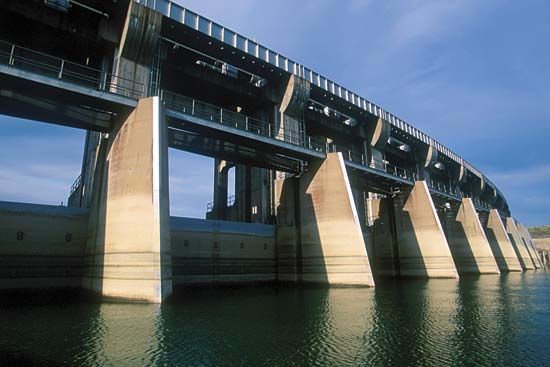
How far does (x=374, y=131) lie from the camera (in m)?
40.1

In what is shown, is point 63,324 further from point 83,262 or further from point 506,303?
point 506,303

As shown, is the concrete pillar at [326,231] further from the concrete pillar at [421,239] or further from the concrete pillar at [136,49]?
the concrete pillar at [136,49]

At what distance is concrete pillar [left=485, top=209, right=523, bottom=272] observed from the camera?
176 ft

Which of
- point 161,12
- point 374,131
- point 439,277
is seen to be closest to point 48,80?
point 161,12

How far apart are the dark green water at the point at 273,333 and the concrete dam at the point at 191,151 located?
348 cm

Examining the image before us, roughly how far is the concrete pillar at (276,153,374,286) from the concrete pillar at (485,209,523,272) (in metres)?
39.5

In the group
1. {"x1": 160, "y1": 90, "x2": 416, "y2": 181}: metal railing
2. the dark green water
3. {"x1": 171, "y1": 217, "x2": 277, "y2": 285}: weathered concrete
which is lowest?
the dark green water

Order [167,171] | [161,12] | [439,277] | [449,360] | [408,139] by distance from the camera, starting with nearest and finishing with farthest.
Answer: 1. [449,360]
2. [167,171]
3. [161,12]
4. [439,277]
5. [408,139]

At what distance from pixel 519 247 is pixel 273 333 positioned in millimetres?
68325

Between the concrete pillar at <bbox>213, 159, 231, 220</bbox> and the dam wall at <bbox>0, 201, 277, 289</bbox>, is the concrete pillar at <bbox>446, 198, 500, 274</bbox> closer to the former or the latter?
the concrete pillar at <bbox>213, 159, 231, 220</bbox>

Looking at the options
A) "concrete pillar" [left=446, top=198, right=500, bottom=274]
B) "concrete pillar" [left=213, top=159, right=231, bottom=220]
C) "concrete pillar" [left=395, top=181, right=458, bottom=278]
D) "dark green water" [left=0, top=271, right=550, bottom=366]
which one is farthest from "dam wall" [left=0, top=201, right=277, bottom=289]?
"concrete pillar" [left=446, top=198, right=500, bottom=274]

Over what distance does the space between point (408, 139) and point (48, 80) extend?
1597 inches

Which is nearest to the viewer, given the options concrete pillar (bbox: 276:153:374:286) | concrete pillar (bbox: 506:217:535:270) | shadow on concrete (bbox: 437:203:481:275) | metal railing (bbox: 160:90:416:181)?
concrete pillar (bbox: 276:153:374:286)

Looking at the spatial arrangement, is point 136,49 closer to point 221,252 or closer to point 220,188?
point 221,252
